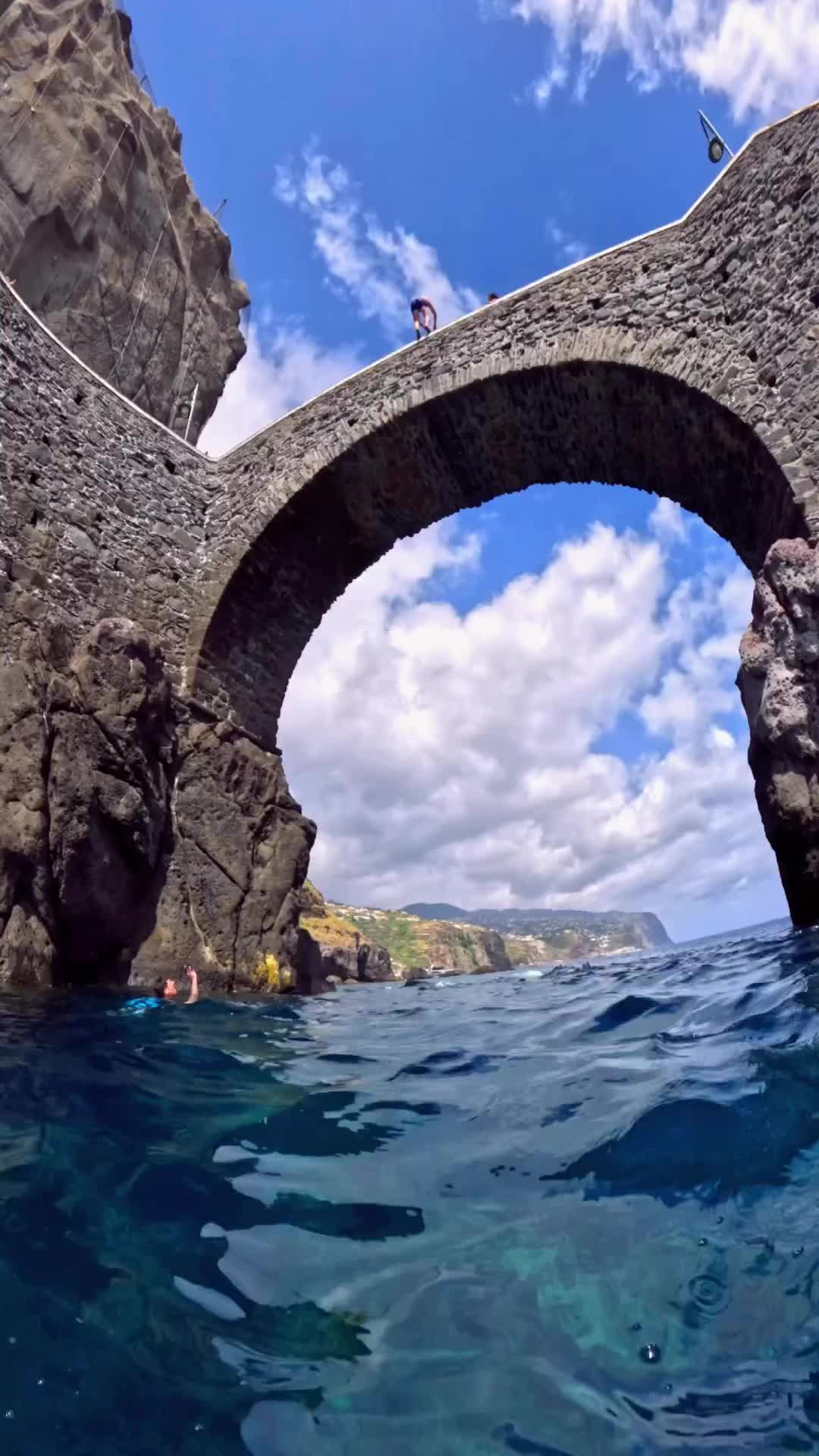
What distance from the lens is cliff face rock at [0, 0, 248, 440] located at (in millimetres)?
18156

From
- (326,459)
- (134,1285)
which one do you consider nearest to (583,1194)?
(134,1285)

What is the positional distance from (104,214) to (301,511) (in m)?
12.7

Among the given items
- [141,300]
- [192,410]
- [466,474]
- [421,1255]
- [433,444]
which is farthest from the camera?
[192,410]

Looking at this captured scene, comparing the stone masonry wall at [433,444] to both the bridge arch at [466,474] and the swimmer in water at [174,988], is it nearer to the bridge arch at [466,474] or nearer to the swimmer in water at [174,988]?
the bridge arch at [466,474]

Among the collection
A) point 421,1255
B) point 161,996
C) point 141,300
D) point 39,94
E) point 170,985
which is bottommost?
point 421,1255

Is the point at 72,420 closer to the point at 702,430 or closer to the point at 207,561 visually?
the point at 207,561

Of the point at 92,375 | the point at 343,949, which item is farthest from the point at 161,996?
the point at 343,949

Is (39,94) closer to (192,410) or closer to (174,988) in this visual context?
(192,410)

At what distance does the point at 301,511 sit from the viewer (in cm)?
1209

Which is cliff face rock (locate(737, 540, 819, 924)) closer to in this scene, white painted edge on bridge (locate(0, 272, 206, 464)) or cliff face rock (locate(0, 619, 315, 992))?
cliff face rock (locate(0, 619, 315, 992))

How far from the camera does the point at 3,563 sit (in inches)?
382

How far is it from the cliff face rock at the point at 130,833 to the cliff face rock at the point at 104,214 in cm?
1191

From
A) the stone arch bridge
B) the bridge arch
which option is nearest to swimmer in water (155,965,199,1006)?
the stone arch bridge

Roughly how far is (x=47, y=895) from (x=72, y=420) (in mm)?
6468
